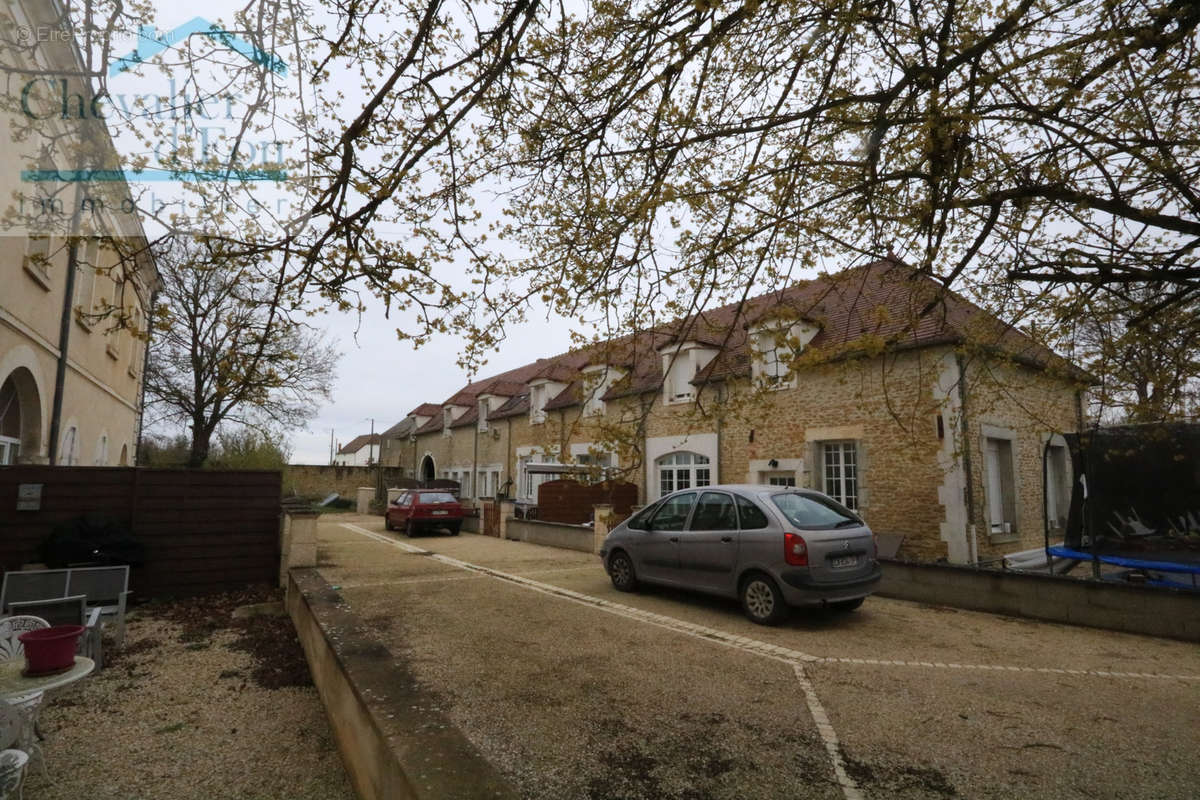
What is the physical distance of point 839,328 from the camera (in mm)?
13656

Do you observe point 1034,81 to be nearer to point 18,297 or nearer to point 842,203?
point 842,203

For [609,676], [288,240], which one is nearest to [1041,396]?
[609,676]

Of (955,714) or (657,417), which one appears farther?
(657,417)

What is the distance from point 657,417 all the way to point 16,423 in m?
13.3

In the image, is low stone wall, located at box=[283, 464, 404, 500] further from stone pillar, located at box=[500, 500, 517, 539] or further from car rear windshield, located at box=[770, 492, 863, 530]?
car rear windshield, located at box=[770, 492, 863, 530]

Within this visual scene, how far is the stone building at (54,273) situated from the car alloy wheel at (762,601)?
6.33m

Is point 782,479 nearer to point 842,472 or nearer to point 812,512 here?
point 842,472

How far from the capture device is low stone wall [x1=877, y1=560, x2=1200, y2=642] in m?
6.76

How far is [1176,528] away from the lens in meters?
8.51

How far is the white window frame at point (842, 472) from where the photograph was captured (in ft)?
42.1

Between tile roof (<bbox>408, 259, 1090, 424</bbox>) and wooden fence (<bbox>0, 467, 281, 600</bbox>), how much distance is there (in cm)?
548

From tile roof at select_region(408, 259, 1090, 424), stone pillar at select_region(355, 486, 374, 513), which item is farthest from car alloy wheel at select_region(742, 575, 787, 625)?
stone pillar at select_region(355, 486, 374, 513)

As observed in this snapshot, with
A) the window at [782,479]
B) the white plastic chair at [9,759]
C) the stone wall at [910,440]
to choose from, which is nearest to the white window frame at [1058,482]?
the stone wall at [910,440]

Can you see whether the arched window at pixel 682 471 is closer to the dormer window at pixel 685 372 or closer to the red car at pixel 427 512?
the dormer window at pixel 685 372
